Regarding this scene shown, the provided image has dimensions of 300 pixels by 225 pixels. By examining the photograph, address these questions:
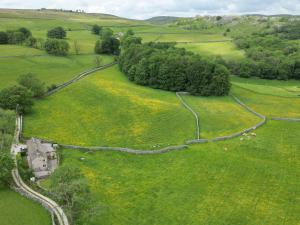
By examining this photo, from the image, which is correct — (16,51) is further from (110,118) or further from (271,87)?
(271,87)

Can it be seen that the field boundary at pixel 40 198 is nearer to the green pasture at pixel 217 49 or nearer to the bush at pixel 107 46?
the bush at pixel 107 46

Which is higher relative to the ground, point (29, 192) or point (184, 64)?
point (184, 64)

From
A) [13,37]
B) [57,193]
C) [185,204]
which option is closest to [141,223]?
[185,204]

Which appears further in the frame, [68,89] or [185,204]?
[68,89]

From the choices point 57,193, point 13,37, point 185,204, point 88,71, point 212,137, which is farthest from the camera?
point 13,37

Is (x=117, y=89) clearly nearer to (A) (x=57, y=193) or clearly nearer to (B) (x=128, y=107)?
(B) (x=128, y=107)

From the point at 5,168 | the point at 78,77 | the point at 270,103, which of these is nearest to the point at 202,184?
the point at 5,168
